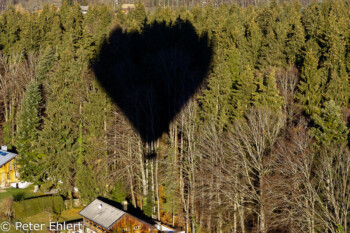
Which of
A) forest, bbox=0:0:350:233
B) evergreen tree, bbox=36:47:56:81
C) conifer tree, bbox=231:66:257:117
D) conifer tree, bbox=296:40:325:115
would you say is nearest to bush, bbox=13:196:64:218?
forest, bbox=0:0:350:233

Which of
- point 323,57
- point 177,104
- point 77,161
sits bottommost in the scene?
point 77,161

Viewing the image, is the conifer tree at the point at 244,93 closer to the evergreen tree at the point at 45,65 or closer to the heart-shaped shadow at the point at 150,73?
the heart-shaped shadow at the point at 150,73

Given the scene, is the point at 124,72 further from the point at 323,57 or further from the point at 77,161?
the point at 323,57

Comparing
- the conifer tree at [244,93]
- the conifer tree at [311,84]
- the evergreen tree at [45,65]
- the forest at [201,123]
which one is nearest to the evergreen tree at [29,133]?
the forest at [201,123]

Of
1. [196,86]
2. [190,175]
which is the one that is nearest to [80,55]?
[196,86]

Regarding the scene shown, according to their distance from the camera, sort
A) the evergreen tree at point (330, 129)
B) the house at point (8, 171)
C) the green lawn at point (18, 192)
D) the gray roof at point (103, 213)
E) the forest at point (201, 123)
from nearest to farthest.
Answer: the forest at point (201, 123) < the evergreen tree at point (330, 129) < the gray roof at point (103, 213) < the green lawn at point (18, 192) < the house at point (8, 171)
